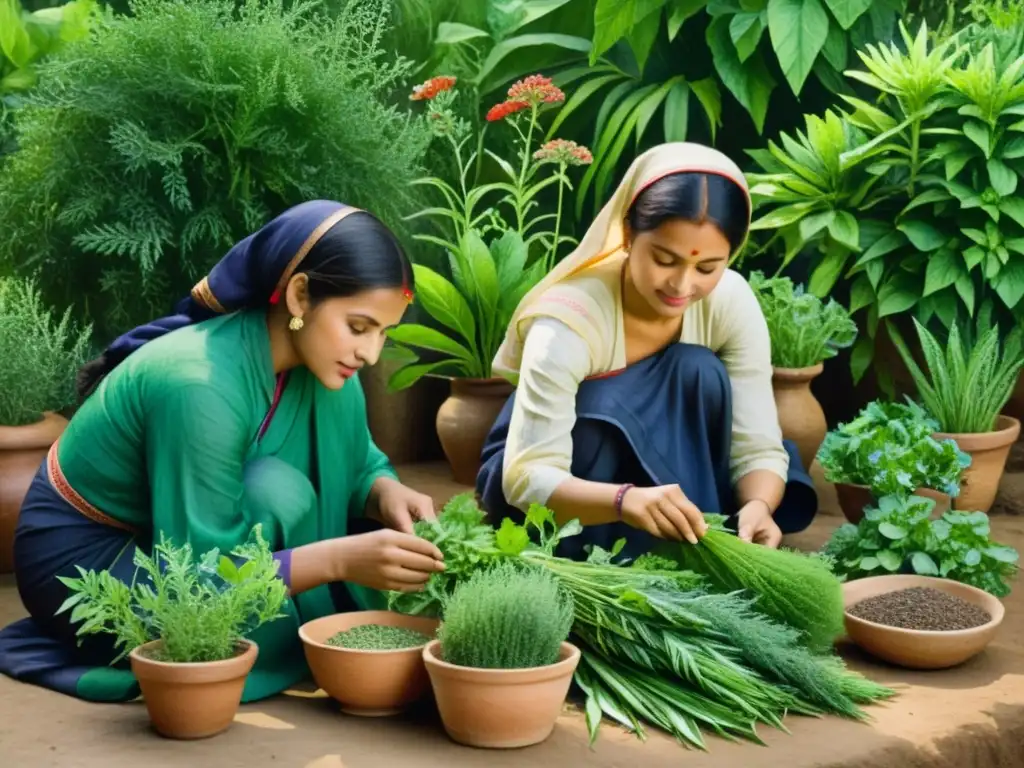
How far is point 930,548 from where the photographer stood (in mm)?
3885

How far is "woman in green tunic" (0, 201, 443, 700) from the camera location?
3.17 m

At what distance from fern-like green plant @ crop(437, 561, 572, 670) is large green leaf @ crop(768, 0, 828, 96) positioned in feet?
10.2

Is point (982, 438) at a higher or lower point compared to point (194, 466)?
lower

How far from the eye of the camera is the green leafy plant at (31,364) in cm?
441

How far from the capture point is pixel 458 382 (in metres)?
5.50

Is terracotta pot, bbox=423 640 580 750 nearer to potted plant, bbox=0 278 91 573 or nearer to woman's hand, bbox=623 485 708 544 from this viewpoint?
woman's hand, bbox=623 485 708 544

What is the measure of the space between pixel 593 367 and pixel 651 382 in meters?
0.16

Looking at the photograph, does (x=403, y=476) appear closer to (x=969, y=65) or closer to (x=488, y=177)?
(x=488, y=177)

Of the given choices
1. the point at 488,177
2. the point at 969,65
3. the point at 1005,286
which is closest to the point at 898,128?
the point at 969,65

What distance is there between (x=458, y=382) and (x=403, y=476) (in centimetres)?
52

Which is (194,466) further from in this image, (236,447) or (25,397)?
(25,397)

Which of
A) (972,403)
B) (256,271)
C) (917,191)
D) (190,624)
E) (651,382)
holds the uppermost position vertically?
(917,191)

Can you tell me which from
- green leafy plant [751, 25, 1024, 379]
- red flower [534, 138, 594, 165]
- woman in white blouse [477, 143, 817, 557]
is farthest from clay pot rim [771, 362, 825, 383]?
red flower [534, 138, 594, 165]

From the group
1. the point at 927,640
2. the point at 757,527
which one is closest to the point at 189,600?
the point at 757,527
